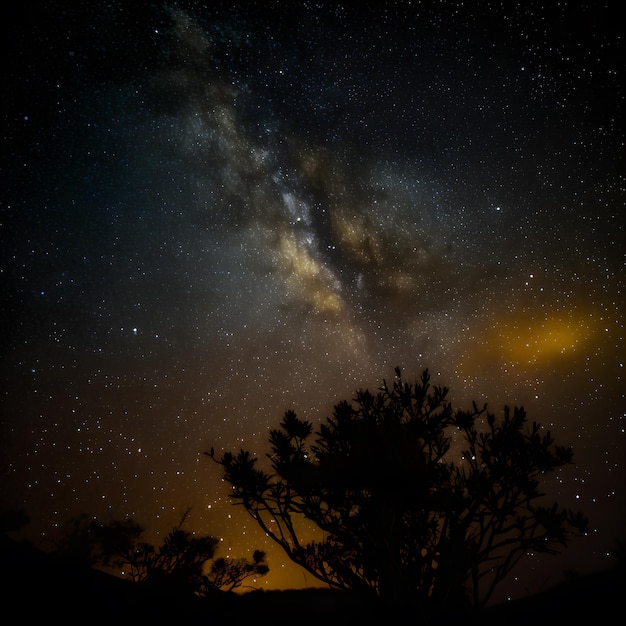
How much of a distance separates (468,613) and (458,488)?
2.13 metres

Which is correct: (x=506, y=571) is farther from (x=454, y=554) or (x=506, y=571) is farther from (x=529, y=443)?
(x=529, y=443)

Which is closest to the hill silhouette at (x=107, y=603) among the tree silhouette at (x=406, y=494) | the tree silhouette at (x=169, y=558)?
the tree silhouette at (x=406, y=494)

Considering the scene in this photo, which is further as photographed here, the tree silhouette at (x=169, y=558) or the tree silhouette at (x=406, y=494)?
the tree silhouette at (x=169, y=558)

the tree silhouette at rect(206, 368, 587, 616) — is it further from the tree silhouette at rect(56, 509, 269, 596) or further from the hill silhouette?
the tree silhouette at rect(56, 509, 269, 596)

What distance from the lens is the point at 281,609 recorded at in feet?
47.4

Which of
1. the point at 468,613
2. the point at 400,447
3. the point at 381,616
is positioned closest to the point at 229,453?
the point at 400,447

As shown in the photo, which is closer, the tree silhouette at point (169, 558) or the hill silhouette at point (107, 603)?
the hill silhouette at point (107, 603)

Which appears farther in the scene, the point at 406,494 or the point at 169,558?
the point at 169,558

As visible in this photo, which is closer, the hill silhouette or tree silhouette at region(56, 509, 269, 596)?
the hill silhouette

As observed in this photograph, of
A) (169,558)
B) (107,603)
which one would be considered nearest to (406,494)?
(107,603)

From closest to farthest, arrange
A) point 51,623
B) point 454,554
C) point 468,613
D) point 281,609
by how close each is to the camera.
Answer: point 51,623 → point 468,613 → point 454,554 → point 281,609

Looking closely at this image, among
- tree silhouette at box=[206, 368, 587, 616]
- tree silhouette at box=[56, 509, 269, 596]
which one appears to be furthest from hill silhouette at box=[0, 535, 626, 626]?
tree silhouette at box=[56, 509, 269, 596]

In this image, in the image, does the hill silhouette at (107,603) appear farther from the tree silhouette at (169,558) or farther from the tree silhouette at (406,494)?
the tree silhouette at (169,558)

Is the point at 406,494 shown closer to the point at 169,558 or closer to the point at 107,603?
the point at 107,603
